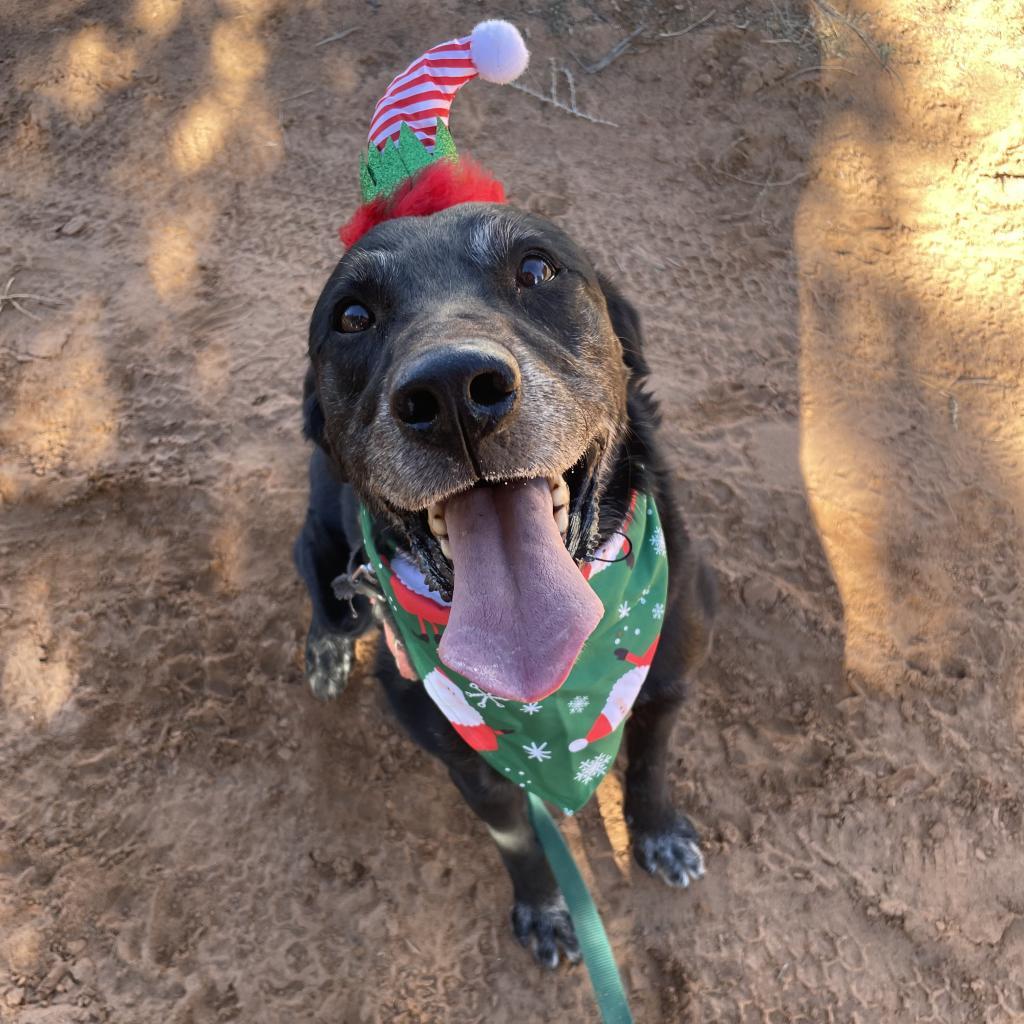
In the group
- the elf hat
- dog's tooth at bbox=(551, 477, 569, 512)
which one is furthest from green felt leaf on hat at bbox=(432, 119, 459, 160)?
dog's tooth at bbox=(551, 477, 569, 512)

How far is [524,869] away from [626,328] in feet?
6.74

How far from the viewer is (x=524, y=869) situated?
3.18 metres

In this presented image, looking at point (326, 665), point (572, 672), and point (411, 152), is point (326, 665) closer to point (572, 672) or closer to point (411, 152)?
point (572, 672)

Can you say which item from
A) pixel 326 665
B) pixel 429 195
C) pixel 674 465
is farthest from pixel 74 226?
pixel 674 465

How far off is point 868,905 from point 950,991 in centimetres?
36

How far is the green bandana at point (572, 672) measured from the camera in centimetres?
263

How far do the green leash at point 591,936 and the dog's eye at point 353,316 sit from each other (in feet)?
5.95

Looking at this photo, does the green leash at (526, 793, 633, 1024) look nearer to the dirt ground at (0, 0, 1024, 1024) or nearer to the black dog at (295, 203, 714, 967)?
the black dog at (295, 203, 714, 967)

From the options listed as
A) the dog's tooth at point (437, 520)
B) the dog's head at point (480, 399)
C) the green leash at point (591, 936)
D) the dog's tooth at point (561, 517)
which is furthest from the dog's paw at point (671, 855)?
the dog's tooth at point (437, 520)

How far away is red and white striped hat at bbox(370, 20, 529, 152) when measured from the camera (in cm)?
268

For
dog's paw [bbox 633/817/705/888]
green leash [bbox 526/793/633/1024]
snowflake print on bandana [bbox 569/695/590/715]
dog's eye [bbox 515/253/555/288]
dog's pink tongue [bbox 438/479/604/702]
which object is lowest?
dog's paw [bbox 633/817/705/888]

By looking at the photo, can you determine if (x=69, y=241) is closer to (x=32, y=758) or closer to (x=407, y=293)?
(x=32, y=758)

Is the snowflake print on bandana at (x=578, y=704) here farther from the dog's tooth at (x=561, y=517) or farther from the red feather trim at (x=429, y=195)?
the red feather trim at (x=429, y=195)

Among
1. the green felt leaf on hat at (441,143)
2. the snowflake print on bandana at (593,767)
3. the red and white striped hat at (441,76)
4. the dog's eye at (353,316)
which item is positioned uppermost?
the red and white striped hat at (441,76)
